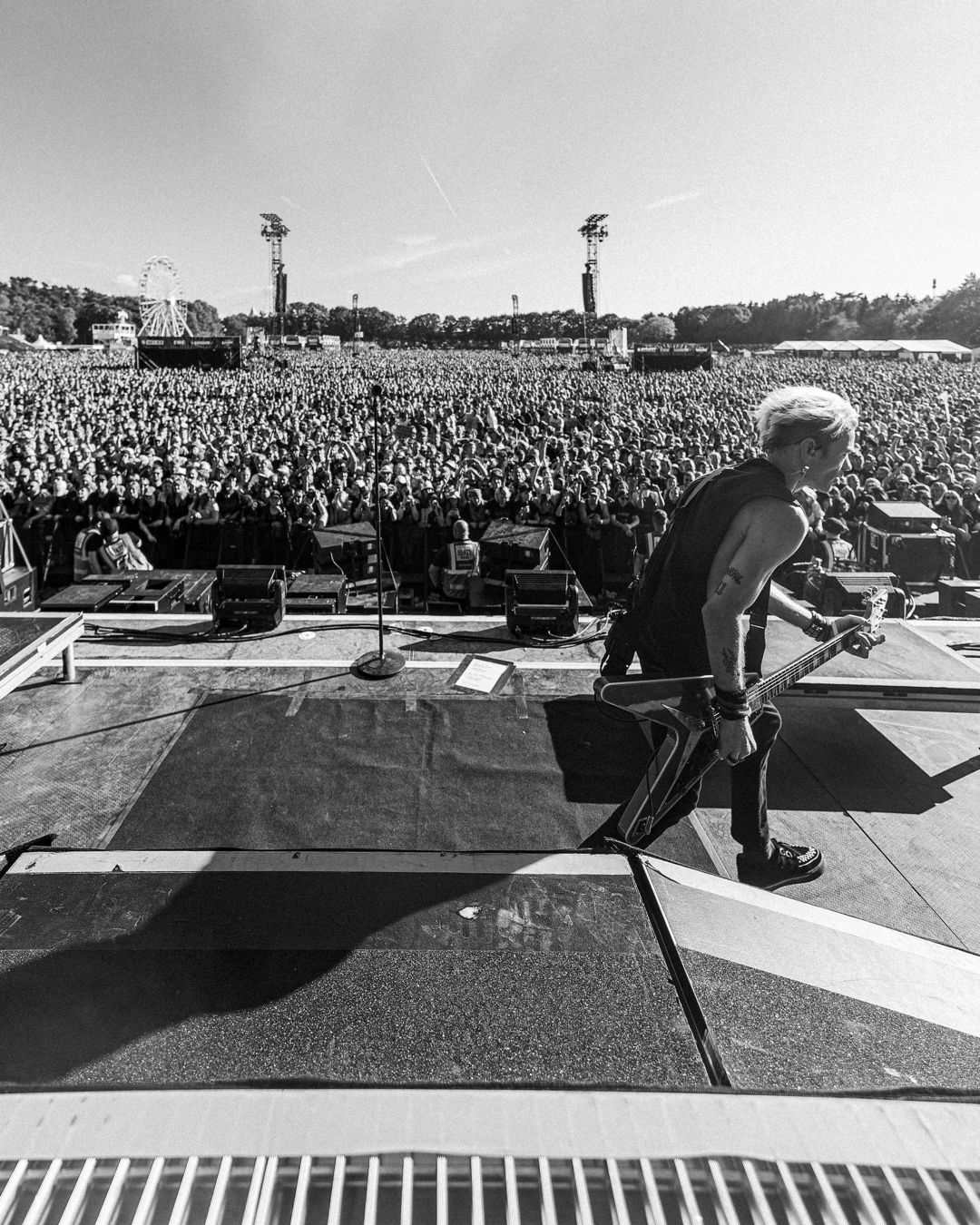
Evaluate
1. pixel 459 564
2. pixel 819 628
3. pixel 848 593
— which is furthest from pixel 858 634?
pixel 459 564

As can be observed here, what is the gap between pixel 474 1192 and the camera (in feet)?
2.85

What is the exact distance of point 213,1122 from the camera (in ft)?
3.22

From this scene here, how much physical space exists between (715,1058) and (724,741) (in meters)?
1.19

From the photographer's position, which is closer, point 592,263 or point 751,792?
point 751,792

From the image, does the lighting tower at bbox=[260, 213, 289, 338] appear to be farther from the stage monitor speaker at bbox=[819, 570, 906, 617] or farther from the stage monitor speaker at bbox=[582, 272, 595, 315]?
the stage monitor speaker at bbox=[819, 570, 906, 617]

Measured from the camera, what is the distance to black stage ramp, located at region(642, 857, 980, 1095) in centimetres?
142

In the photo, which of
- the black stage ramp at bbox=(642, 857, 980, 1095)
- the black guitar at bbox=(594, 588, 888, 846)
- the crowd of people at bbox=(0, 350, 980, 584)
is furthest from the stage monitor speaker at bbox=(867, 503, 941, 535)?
the black stage ramp at bbox=(642, 857, 980, 1095)

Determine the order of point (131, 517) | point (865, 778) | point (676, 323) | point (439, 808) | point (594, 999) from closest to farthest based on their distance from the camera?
point (594, 999) → point (439, 808) → point (865, 778) → point (131, 517) → point (676, 323)

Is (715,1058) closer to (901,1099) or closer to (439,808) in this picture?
(901,1099)

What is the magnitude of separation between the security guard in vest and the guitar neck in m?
6.83

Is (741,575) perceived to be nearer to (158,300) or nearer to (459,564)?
(459,564)

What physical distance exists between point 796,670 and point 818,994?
1.50 meters

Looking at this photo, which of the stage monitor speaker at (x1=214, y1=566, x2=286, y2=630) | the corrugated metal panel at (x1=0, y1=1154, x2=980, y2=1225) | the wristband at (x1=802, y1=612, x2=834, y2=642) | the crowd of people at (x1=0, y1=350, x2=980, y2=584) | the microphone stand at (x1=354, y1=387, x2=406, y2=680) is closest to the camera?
the corrugated metal panel at (x1=0, y1=1154, x2=980, y2=1225)

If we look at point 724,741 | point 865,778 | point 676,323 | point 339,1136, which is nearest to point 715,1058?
point 339,1136
